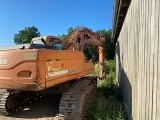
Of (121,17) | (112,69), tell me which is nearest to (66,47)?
(121,17)

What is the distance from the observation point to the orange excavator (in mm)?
5664

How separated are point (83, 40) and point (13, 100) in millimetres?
4105

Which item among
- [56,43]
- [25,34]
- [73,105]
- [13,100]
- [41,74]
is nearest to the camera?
[41,74]

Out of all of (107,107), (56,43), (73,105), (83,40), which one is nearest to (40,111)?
(73,105)

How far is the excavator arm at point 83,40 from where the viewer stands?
9.23 metres

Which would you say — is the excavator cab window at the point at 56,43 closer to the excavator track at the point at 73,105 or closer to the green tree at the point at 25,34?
the excavator track at the point at 73,105

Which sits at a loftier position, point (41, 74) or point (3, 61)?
point (3, 61)

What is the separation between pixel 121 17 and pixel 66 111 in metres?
4.44

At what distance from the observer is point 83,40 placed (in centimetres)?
1060

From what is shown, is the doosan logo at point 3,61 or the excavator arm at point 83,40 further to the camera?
the excavator arm at point 83,40

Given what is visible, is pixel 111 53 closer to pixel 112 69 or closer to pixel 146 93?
pixel 112 69

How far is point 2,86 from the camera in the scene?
19.9 feet

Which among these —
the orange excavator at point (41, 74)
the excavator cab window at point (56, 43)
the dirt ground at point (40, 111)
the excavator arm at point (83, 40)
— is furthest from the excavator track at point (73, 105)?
the excavator arm at point (83, 40)

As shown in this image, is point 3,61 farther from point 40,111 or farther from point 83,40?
point 83,40
